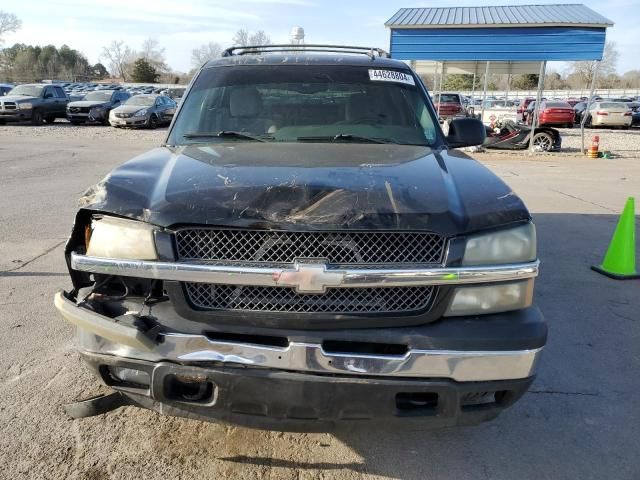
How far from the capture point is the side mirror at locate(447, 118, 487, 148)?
3.74 m

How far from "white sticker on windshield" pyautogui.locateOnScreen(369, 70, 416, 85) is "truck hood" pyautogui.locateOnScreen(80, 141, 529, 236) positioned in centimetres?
123

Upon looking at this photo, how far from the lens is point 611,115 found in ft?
96.8

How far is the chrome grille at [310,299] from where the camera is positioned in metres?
2.09

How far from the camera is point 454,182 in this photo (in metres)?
2.50

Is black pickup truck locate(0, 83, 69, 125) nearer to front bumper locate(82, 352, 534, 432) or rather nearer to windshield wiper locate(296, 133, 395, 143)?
windshield wiper locate(296, 133, 395, 143)

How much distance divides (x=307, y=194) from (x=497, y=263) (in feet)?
2.72

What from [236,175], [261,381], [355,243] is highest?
[236,175]

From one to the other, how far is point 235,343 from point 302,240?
0.48 meters

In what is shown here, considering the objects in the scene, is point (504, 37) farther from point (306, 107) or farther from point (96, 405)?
point (96, 405)

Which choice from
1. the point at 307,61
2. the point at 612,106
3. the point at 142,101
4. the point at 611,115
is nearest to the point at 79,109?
the point at 142,101

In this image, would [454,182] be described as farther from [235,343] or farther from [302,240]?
[235,343]

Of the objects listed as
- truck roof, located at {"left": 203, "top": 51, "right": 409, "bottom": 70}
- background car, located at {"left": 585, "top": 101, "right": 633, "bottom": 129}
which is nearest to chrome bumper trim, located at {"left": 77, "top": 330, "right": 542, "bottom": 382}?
truck roof, located at {"left": 203, "top": 51, "right": 409, "bottom": 70}

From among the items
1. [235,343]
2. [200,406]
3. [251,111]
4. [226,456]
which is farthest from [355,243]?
[251,111]

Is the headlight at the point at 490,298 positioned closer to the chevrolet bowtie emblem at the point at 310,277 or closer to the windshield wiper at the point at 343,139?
the chevrolet bowtie emblem at the point at 310,277
